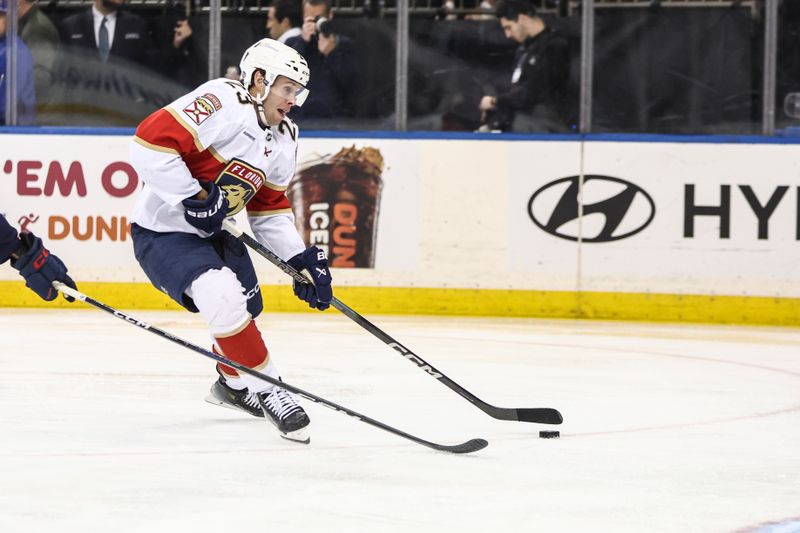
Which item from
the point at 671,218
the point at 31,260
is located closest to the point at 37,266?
the point at 31,260

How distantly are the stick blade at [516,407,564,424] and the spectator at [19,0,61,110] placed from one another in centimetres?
458

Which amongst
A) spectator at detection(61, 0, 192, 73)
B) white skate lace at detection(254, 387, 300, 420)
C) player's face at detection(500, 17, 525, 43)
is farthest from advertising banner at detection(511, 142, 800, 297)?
white skate lace at detection(254, 387, 300, 420)

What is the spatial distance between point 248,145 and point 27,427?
3.24ft

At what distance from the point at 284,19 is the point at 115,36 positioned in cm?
96

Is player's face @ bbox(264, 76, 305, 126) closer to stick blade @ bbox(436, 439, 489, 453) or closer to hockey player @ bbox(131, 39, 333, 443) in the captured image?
hockey player @ bbox(131, 39, 333, 443)

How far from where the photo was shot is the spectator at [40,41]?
25.2 feet

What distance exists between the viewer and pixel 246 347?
3.84m

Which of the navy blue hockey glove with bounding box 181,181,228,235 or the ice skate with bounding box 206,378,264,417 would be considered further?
the ice skate with bounding box 206,378,264,417

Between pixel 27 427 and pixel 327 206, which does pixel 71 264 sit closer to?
pixel 327 206

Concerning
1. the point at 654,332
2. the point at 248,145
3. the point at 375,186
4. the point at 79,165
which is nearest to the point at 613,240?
the point at 654,332

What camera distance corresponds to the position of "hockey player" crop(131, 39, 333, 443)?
3797 mm

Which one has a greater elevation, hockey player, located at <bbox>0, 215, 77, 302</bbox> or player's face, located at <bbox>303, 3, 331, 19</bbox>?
player's face, located at <bbox>303, 3, 331, 19</bbox>

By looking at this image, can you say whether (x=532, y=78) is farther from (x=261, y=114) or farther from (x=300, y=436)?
(x=300, y=436)

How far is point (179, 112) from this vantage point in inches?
152
